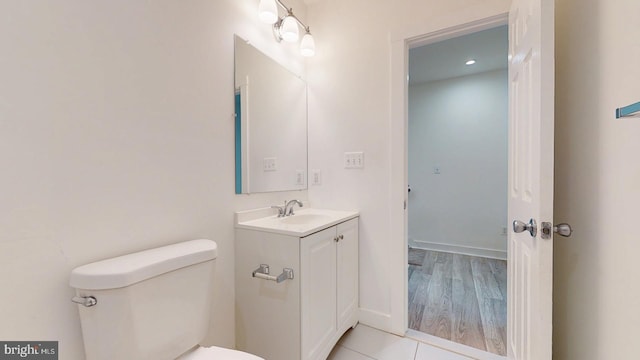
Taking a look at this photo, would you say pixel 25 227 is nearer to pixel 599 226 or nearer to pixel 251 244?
pixel 251 244

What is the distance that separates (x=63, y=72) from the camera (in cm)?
82

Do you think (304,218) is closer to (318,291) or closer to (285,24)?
(318,291)

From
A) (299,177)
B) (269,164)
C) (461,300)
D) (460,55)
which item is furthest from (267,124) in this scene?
(460,55)

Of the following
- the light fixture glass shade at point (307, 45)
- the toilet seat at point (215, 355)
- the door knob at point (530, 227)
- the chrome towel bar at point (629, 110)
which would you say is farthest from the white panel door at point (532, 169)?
the light fixture glass shade at point (307, 45)

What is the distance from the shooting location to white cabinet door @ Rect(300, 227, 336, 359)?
1236 mm

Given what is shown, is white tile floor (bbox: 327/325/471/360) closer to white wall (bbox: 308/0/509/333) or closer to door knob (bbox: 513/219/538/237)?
white wall (bbox: 308/0/509/333)

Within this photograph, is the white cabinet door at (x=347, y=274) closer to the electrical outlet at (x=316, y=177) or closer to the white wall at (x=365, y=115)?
the white wall at (x=365, y=115)

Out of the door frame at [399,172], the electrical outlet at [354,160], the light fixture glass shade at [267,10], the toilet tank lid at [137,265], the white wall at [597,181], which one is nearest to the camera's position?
the white wall at [597,181]

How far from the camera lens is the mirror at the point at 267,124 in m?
1.49

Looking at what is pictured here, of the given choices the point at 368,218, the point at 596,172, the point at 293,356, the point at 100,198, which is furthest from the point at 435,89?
the point at 100,198

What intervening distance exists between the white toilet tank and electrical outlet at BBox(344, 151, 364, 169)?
3.77ft

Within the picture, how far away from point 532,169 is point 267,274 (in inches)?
48.1

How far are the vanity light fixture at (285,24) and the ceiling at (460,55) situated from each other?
1.35m

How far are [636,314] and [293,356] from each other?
1.21 m
